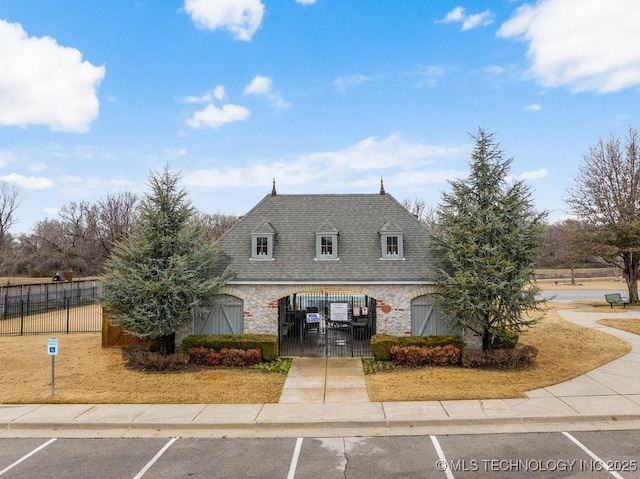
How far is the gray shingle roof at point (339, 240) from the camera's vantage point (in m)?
17.6

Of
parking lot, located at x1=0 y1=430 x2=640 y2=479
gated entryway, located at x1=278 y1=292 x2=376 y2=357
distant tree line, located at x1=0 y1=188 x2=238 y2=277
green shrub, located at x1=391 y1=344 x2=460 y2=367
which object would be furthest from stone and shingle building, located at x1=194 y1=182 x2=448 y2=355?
distant tree line, located at x1=0 y1=188 x2=238 y2=277

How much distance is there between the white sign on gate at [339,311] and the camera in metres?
17.8

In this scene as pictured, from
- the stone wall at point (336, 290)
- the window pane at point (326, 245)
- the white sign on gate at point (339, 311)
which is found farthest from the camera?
the window pane at point (326, 245)

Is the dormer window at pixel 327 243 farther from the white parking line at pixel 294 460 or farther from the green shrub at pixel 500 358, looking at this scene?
the white parking line at pixel 294 460

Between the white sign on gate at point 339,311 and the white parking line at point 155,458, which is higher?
the white sign on gate at point 339,311

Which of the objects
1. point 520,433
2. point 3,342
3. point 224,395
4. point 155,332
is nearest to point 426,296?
point 520,433

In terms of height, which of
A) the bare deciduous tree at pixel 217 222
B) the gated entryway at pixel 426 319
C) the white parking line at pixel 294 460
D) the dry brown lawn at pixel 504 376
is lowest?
the white parking line at pixel 294 460

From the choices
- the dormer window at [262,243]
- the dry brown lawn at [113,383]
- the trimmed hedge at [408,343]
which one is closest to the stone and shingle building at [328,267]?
the dormer window at [262,243]

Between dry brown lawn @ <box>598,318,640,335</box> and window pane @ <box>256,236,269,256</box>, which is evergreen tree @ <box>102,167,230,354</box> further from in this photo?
dry brown lawn @ <box>598,318,640,335</box>

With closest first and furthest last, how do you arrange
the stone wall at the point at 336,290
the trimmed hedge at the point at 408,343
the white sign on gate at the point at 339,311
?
the trimmed hedge at the point at 408,343
the stone wall at the point at 336,290
the white sign on gate at the point at 339,311

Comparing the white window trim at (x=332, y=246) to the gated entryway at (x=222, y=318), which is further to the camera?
the white window trim at (x=332, y=246)

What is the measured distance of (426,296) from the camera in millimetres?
17328

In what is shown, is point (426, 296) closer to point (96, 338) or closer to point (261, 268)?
point (261, 268)

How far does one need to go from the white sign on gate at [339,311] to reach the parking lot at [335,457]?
27.2 ft
